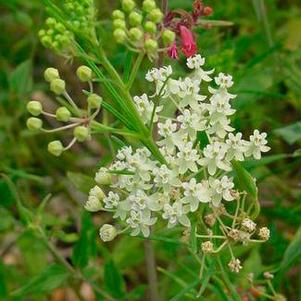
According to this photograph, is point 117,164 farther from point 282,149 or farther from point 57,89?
point 282,149

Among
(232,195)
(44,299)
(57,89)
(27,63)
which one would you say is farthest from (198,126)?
(44,299)

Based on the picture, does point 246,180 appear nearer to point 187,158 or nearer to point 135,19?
point 187,158

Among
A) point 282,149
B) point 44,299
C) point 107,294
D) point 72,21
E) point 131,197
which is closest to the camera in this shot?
point 72,21

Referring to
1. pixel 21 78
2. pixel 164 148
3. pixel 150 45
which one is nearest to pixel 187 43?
pixel 164 148

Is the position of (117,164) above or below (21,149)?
above

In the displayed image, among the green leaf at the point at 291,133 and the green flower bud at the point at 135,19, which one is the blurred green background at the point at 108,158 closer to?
the green leaf at the point at 291,133

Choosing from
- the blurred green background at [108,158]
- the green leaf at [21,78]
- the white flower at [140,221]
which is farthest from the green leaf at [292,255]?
the green leaf at [21,78]
